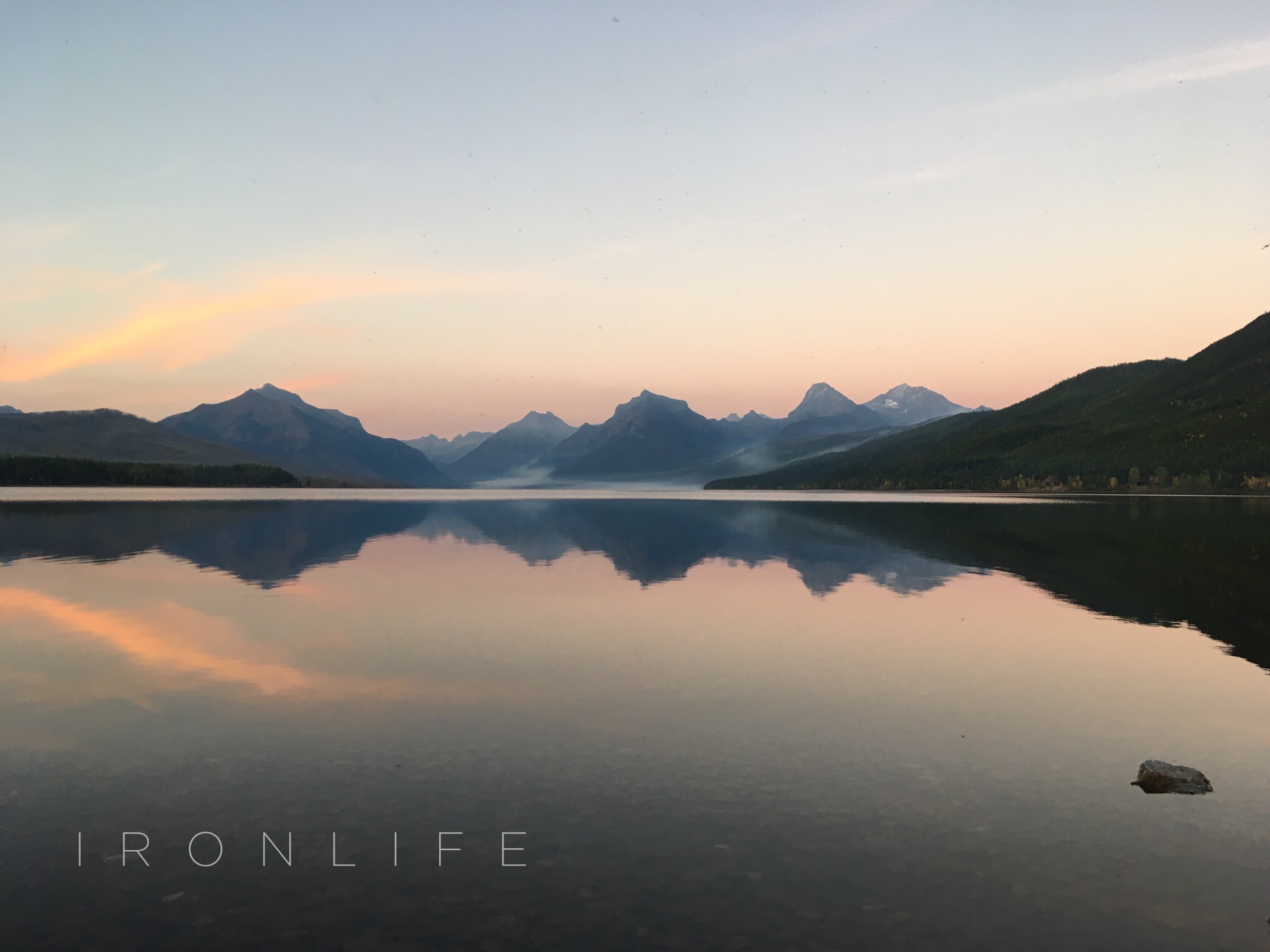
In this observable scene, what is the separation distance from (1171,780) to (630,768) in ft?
35.4

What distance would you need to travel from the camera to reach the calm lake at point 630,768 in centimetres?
1221

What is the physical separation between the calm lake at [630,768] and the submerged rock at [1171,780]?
23.5 inches

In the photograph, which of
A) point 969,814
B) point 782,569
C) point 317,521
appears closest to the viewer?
point 969,814

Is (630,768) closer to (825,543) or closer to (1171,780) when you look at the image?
(1171,780)

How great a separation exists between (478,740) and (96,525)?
9361cm

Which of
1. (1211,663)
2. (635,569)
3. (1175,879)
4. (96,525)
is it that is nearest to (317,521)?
(96,525)

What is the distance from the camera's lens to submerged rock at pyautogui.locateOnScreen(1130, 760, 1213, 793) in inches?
678

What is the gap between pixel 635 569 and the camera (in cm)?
5766

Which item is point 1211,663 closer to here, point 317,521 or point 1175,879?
point 1175,879

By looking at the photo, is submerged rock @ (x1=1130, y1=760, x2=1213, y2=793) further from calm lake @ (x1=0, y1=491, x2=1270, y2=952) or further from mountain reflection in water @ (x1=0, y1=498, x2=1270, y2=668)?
mountain reflection in water @ (x1=0, y1=498, x2=1270, y2=668)

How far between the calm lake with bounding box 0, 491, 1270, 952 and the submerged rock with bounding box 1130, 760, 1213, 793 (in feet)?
1.96

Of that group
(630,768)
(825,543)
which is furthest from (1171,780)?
(825,543)

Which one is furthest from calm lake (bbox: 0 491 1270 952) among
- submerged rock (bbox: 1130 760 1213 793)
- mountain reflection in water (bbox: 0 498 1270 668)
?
mountain reflection in water (bbox: 0 498 1270 668)

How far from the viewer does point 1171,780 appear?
1728 centimetres
